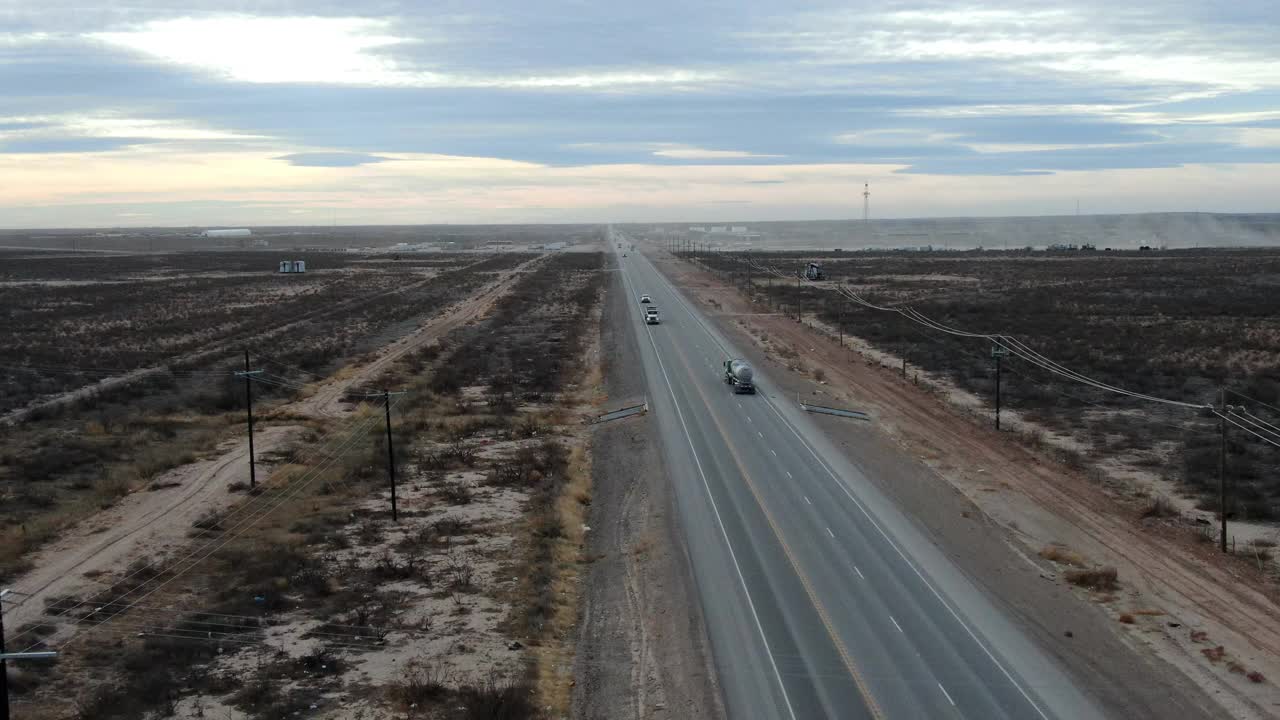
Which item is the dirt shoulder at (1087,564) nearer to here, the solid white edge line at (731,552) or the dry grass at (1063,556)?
the dry grass at (1063,556)

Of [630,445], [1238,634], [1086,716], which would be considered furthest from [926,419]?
[1086,716]

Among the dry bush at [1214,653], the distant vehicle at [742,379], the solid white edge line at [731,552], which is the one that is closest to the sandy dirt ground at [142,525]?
the solid white edge line at [731,552]

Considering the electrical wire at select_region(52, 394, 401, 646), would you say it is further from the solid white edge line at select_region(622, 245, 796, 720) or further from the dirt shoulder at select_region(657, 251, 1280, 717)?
the dirt shoulder at select_region(657, 251, 1280, 717)

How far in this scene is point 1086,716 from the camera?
22109 millimetres

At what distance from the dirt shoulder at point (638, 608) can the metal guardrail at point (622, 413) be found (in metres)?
6.09

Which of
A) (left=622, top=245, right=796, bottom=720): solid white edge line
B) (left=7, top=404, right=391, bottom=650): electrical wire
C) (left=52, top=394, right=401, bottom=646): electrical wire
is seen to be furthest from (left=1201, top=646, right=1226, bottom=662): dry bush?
(left=7, top=404, right=391, bottom=650): electrical wire

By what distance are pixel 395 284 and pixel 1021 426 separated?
12553cm

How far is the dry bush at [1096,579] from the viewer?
1195 inches

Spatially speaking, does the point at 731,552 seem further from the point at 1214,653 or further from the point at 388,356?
the point at 388,356

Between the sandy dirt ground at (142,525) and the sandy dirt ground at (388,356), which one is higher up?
the sandy dirt ground at (388,356)

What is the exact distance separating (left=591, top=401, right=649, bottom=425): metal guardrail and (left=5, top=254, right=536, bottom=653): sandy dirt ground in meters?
14.4

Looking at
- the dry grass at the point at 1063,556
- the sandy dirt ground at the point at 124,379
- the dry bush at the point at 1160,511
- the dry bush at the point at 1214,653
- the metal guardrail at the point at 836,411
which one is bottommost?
the dry bush at the point at 1214,653

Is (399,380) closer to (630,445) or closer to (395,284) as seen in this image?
(630,445)

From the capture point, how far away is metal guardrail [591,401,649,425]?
54.9 metres
